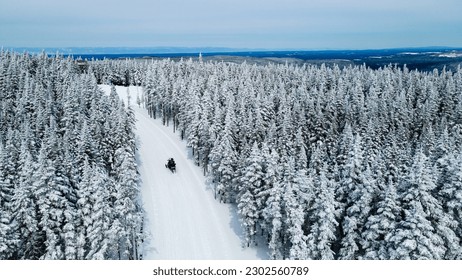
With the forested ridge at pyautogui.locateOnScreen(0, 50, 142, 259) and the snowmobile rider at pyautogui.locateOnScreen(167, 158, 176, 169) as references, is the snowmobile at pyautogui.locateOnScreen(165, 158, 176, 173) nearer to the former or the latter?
the snowmobile rider at pyautogui.locateOnScreen(167, 158, 176, 169)

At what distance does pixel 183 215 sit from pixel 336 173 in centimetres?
2519

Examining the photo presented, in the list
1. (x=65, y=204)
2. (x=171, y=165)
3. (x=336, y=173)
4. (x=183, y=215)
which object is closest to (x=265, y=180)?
(x=336, y=173)

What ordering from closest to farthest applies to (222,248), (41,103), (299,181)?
(299,181), (222,248), (41,103)

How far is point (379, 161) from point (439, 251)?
15086 mm

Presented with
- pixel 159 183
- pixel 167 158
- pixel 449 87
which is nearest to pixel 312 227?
pixel 159 183

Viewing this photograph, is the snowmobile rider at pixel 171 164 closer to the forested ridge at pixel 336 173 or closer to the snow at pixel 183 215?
the snow at pixel 183 215

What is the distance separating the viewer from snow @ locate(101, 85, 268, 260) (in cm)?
4991

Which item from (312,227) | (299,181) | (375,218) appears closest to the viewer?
(375,218)

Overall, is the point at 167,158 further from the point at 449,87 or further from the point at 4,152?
the point at 449,87

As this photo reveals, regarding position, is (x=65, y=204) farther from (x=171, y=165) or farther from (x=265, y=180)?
(x=171, y=165)

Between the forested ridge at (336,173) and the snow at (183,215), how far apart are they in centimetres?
262

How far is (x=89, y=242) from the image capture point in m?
39.4

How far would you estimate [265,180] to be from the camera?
4809 cm

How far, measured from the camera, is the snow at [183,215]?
4991 cm
